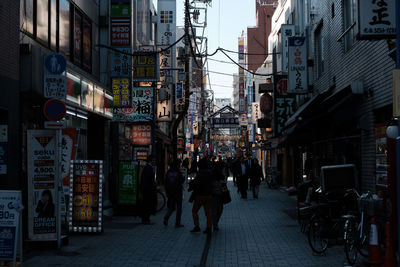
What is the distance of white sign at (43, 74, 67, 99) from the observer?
11242mm

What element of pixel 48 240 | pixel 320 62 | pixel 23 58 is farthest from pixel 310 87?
pixel 48 240

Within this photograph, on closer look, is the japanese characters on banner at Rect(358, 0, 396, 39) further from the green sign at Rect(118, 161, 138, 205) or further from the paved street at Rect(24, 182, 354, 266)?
the green sign at Rect(118, 161, 138, 205)

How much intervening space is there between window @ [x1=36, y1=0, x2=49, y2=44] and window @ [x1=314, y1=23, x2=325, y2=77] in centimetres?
1197

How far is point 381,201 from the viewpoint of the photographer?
379 inches

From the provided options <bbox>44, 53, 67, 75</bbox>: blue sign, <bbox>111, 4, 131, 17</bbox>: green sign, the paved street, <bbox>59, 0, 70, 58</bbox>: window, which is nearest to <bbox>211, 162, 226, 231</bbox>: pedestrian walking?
the paved street

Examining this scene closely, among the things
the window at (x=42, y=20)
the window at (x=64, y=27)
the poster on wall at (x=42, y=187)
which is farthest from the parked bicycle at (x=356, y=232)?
the window at (x=64, y=27)

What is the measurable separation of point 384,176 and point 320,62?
1292 centimetres

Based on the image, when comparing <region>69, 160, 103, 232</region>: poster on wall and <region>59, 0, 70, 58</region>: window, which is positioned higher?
<region>59, 0, 70, 58</region>: window

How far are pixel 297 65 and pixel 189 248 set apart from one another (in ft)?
44.0

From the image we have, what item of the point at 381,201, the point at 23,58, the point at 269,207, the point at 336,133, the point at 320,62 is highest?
the point at 320,62

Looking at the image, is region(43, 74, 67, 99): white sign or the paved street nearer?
the paved street

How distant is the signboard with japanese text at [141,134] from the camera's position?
28.7m

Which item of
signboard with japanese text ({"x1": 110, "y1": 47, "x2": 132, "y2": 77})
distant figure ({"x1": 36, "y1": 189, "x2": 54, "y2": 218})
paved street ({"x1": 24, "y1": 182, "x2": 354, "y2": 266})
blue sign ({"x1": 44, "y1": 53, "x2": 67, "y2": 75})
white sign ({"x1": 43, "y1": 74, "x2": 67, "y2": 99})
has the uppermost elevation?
signboard with japanese text ({"x1": 110, "y1": 47, "x2": 132, "y2": 77})

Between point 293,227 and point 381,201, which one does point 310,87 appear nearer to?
point 293,227
